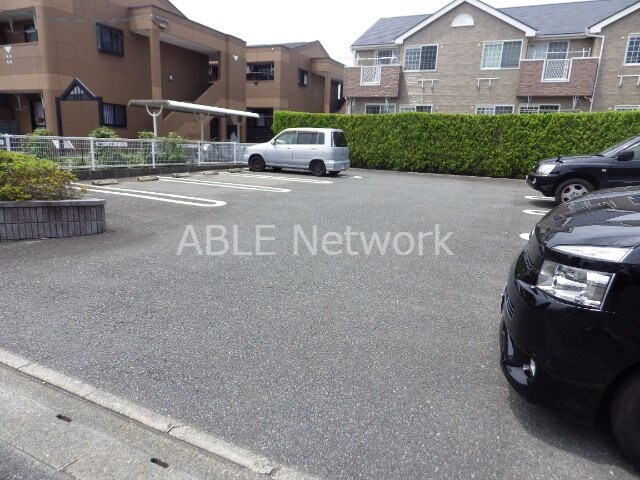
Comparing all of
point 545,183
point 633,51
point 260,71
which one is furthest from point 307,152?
point 260,71

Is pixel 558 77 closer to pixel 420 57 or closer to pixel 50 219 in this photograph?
pixel 420 57

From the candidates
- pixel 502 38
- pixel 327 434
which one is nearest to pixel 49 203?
pixel 327 434

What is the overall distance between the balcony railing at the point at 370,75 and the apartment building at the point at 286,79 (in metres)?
7.00

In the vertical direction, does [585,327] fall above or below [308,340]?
above

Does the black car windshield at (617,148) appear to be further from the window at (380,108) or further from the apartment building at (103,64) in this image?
the window at (380,108)

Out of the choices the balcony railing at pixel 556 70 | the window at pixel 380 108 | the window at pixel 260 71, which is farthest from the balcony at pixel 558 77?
the window at pixel 260 71

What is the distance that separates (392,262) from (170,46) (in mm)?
21183

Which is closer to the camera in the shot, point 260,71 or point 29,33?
point 29,33

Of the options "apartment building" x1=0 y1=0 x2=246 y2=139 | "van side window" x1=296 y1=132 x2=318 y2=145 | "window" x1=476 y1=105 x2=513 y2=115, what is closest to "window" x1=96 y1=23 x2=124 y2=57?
"apartment building" x1=0 y1=0 x2=246 y2=139

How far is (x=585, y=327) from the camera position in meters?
1.89

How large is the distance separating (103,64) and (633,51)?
22719 mm

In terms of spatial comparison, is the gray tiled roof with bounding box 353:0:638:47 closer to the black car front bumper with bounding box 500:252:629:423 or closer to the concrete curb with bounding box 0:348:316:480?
the black car front bumper with bounding box 500:252:629:423

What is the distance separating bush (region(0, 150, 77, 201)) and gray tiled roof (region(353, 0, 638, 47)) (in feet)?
68.1

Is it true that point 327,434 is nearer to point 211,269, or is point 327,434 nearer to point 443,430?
point 443,430
